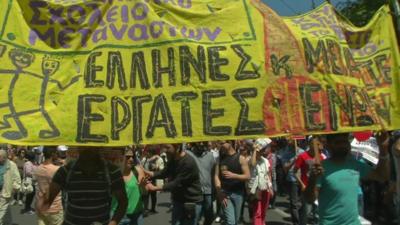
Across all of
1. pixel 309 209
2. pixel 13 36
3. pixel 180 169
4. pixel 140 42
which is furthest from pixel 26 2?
pixel 309 209

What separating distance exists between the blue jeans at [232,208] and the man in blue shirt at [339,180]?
4.28m

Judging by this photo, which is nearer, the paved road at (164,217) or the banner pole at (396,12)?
the banner pole at (396,12)

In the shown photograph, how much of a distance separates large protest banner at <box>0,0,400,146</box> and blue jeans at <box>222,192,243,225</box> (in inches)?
201

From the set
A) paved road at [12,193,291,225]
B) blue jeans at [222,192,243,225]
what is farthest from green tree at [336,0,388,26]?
blue jeans at [222,192,243,225]

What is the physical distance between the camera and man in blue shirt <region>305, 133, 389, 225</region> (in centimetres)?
534

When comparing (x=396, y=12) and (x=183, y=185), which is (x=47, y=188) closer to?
(x=183, y=185)

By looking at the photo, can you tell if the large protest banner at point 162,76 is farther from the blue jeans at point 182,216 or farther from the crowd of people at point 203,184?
the blue jeans at point 182,216

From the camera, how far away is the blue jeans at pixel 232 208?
973cm

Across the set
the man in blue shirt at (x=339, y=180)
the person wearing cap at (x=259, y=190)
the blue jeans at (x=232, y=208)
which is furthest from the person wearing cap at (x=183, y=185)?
the man in blue shirt at (x=339, y=180)

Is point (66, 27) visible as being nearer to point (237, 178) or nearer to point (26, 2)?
point (26, 2)

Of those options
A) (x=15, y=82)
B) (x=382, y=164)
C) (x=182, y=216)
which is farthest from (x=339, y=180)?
(x=182, y=216)

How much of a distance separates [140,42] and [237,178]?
17.8 ft

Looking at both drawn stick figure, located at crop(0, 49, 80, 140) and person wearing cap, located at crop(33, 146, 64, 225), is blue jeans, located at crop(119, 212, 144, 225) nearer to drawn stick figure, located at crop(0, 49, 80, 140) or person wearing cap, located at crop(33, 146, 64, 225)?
person wearing cap, located at crop(33, 146, 64, 225)

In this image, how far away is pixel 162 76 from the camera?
184 inches
